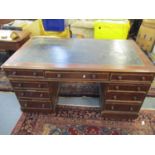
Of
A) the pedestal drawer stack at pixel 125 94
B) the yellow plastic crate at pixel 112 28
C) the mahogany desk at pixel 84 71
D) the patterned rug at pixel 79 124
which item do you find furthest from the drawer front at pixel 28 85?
the yellow plastic crate at pixel 112 28

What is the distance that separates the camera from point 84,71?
1391mm

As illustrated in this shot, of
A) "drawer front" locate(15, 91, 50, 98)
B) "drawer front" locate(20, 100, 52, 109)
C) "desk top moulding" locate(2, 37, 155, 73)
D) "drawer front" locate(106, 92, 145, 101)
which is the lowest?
"drawer front" locate(20, 100, 52, 109)

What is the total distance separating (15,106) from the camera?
1.97m

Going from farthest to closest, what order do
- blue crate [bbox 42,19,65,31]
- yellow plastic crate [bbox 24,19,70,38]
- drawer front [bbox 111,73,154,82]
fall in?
yellow plastic crate [bbox 24,19,70,38], blue crate [bbox 42,19,65,31], drawer front [bbox 111,73,154,82]

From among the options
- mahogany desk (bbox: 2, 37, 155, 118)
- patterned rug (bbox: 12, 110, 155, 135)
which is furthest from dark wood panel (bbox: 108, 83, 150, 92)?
patterned rug (bbox: 12, 110, 155, 135)

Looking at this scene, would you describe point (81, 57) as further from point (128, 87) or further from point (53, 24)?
point (53, 24)

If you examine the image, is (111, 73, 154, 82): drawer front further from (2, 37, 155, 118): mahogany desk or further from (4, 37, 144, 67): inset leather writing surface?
(4, 37, 144, 67): inset leather writing surface

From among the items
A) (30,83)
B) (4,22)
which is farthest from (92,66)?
(4,22)

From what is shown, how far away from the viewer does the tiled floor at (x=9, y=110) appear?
1722mm

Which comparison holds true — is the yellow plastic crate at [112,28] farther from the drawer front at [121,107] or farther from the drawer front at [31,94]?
the drawer front at [31,94]

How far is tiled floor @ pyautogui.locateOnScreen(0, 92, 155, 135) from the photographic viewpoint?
5.65 feet

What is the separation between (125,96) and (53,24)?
1.87m

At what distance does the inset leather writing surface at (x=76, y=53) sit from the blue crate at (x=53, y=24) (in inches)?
37.1

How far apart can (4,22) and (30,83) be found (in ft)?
7.20
